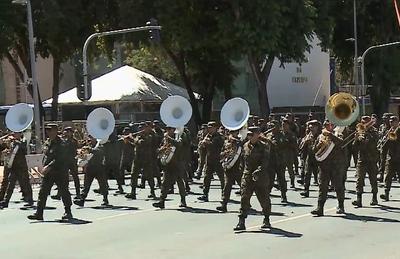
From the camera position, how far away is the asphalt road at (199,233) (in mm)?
9977

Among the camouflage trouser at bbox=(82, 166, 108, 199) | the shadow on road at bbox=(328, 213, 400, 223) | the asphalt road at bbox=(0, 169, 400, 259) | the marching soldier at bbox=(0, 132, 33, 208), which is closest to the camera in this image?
the asphalt road at bbox=(0, 169, 400, 259)

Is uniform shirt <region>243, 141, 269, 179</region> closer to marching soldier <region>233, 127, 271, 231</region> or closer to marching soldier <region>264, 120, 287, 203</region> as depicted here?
marching soldier <region>233, 127, 271, 231</region>

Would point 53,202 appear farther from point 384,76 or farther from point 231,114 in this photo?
point 384,76

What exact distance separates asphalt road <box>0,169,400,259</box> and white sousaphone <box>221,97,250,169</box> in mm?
1022

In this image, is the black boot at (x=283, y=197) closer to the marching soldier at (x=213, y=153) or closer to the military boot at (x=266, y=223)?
the marching soldier at (x=213, y=153)

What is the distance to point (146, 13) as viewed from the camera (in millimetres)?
35500

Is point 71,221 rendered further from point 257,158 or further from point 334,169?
point 334,169

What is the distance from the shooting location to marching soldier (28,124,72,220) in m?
13.8

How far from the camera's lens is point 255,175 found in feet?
38.3

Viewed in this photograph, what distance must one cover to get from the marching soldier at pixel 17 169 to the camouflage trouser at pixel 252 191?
20.7 feet

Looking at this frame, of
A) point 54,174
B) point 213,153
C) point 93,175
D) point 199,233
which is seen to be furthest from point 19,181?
point 199,233

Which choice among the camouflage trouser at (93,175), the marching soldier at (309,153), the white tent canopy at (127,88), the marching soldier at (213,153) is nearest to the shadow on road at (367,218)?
the marching soldier at (309,153)

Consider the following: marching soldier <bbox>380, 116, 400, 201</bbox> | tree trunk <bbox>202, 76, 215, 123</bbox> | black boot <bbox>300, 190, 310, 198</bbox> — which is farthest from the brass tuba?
tree trunk <bbox>202, 76, 215, 123</bbox>

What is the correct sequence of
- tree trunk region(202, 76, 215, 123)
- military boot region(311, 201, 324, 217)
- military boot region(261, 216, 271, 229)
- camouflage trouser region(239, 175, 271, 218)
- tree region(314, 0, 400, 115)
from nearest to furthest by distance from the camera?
camouflage trouser region(239, 175, 271, 218) < military boot region(261, 216, 271, 229) < military boot region(311, 201, 324, 217) < tree trunk region(202, 76, 215, 123) < tree region(314, 0, 400, 115)
